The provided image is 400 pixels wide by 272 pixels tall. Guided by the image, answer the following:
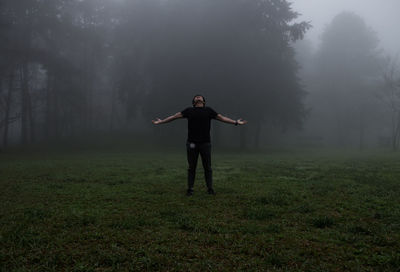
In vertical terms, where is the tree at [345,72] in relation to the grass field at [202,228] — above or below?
above

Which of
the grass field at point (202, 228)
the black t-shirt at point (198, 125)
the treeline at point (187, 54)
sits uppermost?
the treeline at point (187, 54)

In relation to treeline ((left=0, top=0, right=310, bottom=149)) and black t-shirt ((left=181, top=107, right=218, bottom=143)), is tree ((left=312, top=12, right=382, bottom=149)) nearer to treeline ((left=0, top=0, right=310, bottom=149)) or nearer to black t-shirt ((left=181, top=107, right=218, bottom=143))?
treeline ((left=0, top=0, right=310, bottom=149))

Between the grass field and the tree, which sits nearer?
the grass field

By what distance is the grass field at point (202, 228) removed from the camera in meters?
4.02

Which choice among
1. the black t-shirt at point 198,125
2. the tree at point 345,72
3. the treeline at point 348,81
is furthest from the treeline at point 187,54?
the black t-shirt at point 198,125

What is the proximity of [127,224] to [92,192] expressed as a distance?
11.6ft

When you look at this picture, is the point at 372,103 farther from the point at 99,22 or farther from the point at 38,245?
the point at 38,245

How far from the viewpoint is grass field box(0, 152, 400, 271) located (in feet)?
13.2

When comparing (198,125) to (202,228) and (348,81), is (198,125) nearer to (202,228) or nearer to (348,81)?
(202,228)

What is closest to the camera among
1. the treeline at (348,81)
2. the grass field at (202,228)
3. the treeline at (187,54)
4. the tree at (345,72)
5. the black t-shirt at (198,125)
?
the grass field at (202,228)

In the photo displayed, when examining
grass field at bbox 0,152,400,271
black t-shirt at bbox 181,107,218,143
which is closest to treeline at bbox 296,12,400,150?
grass field at bbox 0,152,400,271

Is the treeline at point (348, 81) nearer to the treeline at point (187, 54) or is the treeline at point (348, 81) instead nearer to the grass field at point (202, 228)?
the treeline at point (187, 54)

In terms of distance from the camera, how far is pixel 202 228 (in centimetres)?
531

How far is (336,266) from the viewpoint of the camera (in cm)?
389
